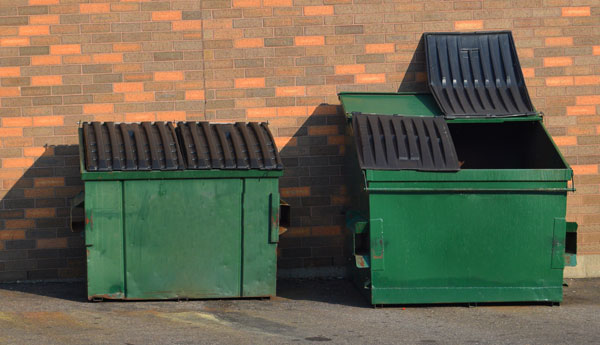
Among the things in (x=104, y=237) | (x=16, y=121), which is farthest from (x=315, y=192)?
(x=16, y=121)

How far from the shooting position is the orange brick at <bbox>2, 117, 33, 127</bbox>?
859 cm

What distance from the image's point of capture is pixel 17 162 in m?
8.59

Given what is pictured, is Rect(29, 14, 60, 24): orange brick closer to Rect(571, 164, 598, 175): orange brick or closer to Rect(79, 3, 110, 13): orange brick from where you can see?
Rect(79, 3, 110, 13): orange brick

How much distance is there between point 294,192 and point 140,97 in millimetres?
Result: 1973

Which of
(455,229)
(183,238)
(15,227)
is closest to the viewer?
(455,229)

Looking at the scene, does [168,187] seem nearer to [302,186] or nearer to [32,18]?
[302,186]

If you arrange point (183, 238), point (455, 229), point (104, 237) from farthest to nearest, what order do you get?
1. point (183, 238)
2. point (104, 237)
3. point (455, 229)

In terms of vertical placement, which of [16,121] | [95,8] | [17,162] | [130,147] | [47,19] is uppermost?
[95,8]

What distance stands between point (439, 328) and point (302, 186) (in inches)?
108

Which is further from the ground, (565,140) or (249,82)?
(249,82)

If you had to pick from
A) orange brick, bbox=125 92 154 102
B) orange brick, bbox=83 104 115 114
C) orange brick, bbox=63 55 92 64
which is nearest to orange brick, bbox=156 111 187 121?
orange brick, bbox=125 92 154 102

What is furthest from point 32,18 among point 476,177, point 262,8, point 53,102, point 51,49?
point 476,177

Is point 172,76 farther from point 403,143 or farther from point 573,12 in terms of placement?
point 573,12

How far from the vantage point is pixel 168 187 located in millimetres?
7379
